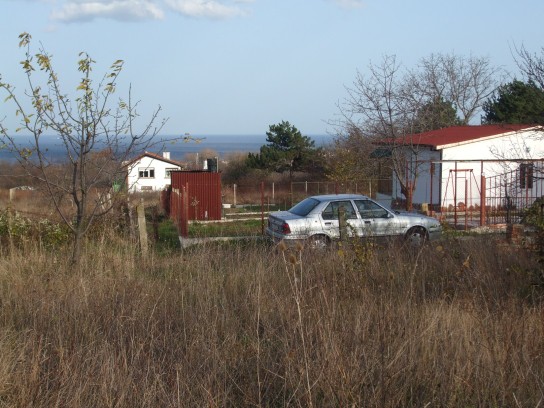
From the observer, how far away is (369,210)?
16.2 meters

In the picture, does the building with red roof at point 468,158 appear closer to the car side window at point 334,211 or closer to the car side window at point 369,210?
the car side window at point 369,210

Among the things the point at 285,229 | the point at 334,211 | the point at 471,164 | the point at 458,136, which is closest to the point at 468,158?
the point at 471,164

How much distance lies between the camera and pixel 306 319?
220 inches

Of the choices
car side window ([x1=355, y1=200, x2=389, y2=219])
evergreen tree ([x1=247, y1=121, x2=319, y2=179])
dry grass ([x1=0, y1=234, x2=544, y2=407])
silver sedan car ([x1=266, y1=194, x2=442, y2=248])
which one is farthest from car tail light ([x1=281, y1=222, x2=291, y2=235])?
evergreen tree ([x1=247, y1=121, x2=319, y2=179])

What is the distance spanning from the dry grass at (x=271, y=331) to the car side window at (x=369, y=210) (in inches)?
290

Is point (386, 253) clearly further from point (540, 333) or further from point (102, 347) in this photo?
point (102, 347)

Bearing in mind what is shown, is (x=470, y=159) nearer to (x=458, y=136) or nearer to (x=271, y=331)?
(x=458, y=136)

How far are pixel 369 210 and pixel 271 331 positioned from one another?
Answer: 36.0 ft

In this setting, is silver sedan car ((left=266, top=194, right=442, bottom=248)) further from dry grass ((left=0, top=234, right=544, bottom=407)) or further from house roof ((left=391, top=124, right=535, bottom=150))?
house roof ((left=391, top=124, right=535, bottom=150))

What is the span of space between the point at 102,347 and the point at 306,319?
1601 mm

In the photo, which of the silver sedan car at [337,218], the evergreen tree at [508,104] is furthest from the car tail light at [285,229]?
the evergreen tree at [508,104]

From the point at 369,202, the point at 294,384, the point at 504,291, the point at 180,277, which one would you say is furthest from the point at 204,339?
the point at 369,202

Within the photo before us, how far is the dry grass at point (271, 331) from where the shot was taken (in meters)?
4.49

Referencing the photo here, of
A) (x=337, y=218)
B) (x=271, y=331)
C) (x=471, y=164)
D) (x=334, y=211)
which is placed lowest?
(x=271, y=331)
